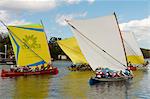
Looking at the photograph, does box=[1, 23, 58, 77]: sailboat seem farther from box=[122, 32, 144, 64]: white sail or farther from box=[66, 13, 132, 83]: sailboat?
box=[122, 32, 144, 64]: white sail

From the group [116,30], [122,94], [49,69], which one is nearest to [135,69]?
[49,69]

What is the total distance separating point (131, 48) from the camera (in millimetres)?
106750

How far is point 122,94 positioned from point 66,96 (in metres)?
7.89

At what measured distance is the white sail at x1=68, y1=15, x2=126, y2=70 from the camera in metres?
64.0

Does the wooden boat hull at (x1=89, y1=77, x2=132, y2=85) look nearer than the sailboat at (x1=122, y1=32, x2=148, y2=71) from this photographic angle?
Yes

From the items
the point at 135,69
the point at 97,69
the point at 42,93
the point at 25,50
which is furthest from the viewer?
the point at 135,69

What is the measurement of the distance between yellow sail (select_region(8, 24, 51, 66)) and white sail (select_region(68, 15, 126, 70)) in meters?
21.3

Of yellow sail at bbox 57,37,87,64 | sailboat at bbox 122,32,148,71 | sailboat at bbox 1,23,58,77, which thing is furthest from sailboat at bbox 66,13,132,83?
sailboat at bbox 122,32,148,71

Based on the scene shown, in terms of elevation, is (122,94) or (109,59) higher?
(109,59)

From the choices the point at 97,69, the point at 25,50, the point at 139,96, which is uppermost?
the point at 25,50

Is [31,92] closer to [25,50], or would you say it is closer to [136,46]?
[25,50]

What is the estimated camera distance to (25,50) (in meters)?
82.6

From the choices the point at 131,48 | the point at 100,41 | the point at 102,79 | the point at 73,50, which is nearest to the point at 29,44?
the point at 100,41

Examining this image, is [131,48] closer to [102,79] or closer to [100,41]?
[100,41]
